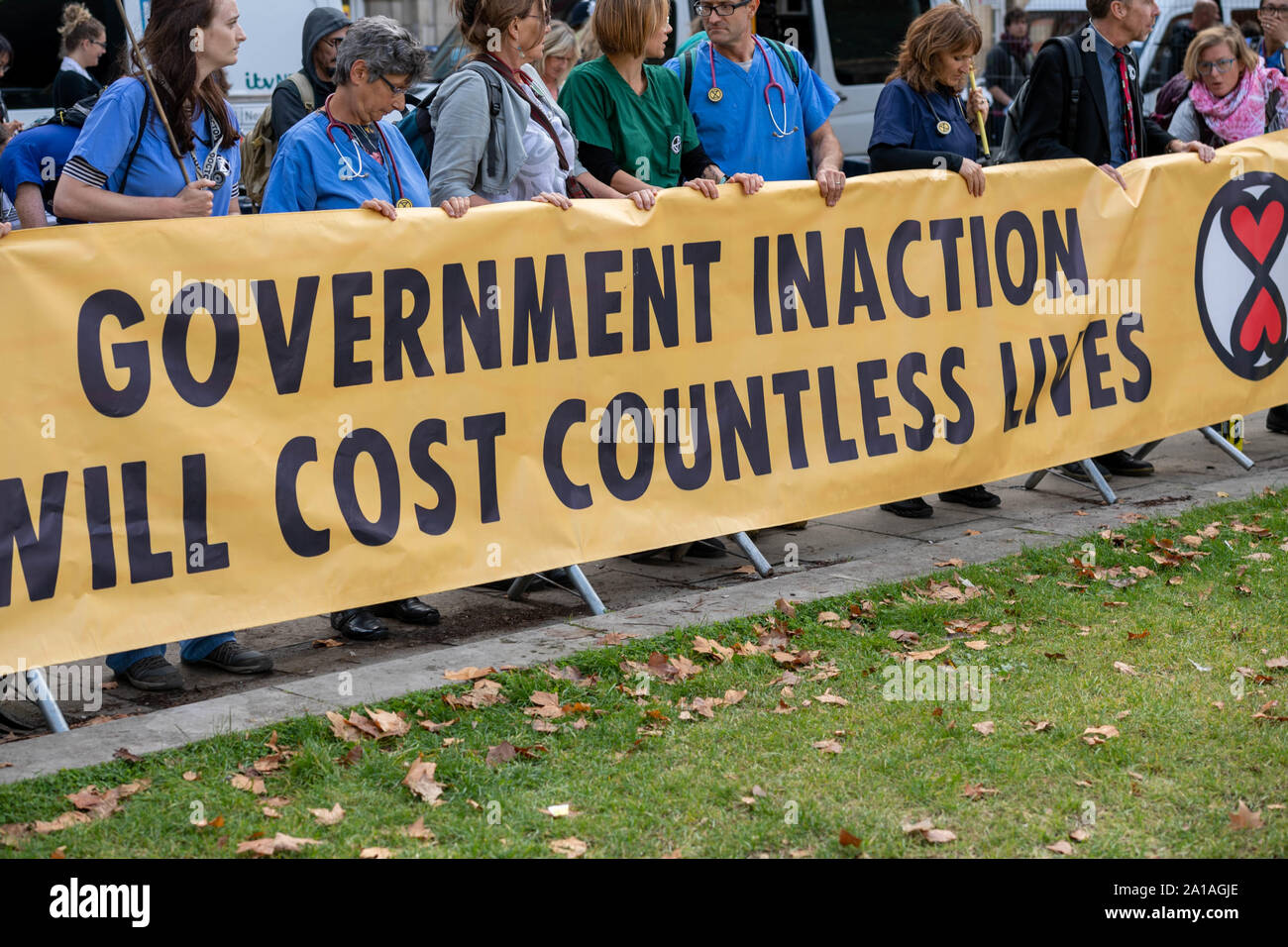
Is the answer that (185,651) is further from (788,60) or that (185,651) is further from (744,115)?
(788,60)

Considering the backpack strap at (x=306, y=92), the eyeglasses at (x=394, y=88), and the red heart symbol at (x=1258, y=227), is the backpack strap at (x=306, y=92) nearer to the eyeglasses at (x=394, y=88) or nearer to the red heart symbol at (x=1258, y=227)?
the eyeglasses at (x=394, y=88)

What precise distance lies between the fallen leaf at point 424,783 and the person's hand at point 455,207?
7.24 ft

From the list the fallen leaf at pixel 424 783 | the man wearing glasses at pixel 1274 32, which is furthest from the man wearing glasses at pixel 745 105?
the man wearing glasses at pixel 1274 32

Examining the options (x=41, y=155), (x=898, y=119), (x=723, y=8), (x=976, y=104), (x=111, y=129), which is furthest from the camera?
(x=976, y=104)

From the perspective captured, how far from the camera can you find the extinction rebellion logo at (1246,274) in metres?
8.27

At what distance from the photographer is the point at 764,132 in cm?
718

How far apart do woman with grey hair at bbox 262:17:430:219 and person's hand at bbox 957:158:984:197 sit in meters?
2.73

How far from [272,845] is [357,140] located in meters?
2.90

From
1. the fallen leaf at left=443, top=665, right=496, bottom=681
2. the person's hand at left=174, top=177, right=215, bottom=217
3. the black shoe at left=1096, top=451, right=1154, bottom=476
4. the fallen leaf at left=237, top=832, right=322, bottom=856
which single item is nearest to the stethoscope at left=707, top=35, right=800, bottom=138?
the person's hand at left=174, top=177, right=215, bottom=217

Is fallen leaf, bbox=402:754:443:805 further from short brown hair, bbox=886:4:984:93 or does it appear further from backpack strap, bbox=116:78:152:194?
short brown hair, bbox=886:4:984:93

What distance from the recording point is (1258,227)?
27.8 ft

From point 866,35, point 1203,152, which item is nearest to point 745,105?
point 1203,152

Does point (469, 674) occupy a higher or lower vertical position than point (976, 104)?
lower
